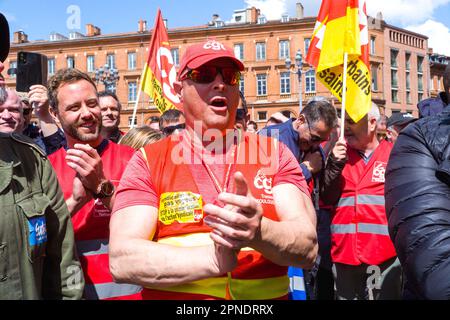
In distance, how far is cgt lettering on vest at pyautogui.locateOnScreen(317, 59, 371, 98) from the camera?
487cm

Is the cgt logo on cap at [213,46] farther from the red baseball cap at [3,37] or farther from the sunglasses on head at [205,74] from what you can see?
the red baseball cap at [3,37]

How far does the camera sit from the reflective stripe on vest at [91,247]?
9.19 ft

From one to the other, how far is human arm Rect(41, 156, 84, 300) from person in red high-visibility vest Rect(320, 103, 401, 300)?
2529 mm

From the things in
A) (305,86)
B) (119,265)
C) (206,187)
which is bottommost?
(119,265)

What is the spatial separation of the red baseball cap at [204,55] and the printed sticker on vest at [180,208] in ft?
1.78

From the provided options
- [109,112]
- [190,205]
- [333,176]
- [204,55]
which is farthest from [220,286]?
[109,112]

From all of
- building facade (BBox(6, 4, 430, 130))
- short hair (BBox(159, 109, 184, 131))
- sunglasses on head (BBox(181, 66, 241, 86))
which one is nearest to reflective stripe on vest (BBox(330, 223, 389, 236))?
short hair (BBox(159, 109, 184, 131))

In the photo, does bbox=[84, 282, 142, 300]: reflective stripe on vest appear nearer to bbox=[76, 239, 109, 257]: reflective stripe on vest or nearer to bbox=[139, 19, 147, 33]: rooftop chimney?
bbox=[76, 239, 109, 257]: reflective stripe on vest

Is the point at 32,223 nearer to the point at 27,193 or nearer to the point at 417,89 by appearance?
the point at 27,193

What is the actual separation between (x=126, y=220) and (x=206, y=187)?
0.34 m

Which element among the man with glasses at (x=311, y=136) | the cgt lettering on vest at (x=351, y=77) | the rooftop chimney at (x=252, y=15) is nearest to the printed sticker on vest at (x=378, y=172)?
the man with glasses at (x=311, y=136)

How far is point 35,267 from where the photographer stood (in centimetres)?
214

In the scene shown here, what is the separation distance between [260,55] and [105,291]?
2007 inches

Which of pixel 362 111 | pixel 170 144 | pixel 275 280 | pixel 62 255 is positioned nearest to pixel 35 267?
pixel 62 255
